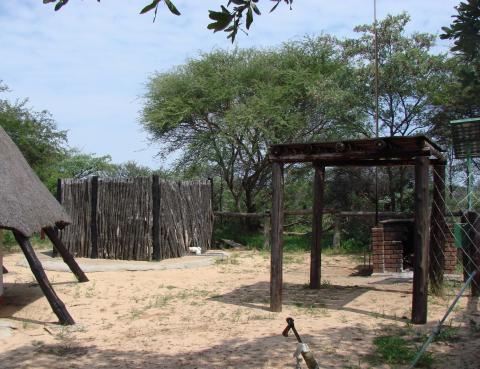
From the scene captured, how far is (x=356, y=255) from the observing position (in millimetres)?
14953

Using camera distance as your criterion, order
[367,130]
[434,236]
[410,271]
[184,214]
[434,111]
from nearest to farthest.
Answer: [434,236], [410,271], [184,214], [434,111], [367,130]

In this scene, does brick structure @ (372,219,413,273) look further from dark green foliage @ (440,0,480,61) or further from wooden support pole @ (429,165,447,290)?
dark green foliage @ (440,0,480,61)

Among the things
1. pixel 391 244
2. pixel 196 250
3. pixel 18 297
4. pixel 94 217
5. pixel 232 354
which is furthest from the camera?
pixel 196 250

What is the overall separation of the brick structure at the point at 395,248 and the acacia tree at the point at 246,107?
6578mm

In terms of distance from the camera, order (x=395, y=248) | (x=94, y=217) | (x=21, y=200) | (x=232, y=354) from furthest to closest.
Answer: (x=94, y=217), (x=395, y=248), (x=21, y=200), (x=232, y=354)

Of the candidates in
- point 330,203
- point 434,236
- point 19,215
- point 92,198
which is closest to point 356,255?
point 330,203

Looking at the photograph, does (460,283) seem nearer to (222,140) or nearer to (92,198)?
(92,198)

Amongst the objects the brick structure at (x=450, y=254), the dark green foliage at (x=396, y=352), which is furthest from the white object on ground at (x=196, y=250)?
the dark green foliage at (x=396, y=352)

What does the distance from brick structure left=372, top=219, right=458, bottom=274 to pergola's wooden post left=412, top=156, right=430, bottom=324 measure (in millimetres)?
3493

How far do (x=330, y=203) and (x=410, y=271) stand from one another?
6709mm

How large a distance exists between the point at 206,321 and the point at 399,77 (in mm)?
10957

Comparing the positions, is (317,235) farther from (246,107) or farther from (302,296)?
(246,107)

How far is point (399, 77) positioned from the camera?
16.2 metres

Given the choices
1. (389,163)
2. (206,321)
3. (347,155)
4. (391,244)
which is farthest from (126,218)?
(347,155)
